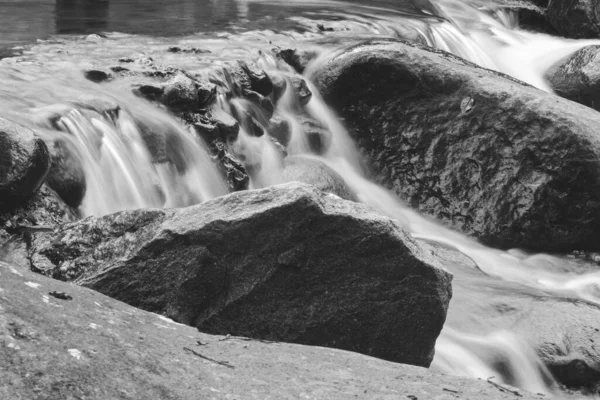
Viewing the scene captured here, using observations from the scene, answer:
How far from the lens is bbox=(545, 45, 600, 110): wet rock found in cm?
1438

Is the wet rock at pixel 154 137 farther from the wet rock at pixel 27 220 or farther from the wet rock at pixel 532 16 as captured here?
the wet rock at pixel 532 16

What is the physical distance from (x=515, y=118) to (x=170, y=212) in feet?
18.5

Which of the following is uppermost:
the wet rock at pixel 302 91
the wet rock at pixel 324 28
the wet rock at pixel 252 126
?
the wet rock at pixel 324 28

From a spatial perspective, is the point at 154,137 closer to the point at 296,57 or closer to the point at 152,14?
the point at 296,57

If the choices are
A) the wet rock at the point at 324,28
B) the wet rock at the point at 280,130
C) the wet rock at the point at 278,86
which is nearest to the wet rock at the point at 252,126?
the wet rock at the point at 280,130

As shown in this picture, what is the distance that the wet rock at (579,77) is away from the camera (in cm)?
1438

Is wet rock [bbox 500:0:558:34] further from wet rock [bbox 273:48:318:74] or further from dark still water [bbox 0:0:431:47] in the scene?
wet rock [bbox 273:48:318:74]

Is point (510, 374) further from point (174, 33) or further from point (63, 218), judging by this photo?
point (174, 33)

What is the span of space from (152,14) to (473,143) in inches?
315

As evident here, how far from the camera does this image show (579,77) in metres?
14.9

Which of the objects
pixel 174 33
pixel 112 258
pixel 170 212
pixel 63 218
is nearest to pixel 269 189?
pixel 170 212

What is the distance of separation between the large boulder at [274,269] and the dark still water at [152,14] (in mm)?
7472

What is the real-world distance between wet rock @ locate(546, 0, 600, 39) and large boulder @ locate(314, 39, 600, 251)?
26.8 feet

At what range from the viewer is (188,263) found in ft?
18.2
